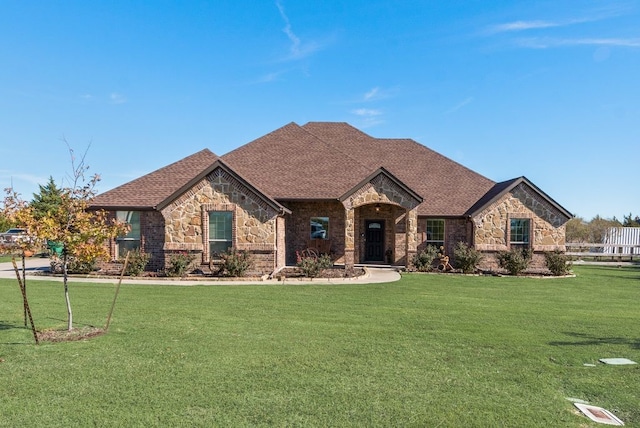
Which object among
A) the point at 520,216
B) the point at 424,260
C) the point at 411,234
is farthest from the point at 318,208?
the point at 520,216

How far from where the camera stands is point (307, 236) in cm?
2247

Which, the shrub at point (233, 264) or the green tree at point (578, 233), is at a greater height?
the green tree at point (578, 233)

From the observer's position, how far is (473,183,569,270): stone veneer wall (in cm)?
2134

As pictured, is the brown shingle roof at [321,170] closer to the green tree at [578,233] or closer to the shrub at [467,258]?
the shrub at [467,258]

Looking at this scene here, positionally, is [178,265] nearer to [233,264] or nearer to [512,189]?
[233,264]

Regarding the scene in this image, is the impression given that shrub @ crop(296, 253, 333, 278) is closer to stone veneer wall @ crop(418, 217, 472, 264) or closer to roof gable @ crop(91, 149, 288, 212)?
roof gable @ crop(91, 149, 288, 212)

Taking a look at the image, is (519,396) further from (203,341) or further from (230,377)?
(203,341)

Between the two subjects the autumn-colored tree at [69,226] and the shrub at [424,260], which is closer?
the autumn-colored tree at [69,226]

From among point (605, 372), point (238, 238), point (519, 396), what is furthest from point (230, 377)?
point (238, 238)

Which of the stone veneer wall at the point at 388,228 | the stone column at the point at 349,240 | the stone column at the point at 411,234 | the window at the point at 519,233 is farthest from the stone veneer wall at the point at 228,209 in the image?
the window at the point at 519,233

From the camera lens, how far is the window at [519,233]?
21.5 meters

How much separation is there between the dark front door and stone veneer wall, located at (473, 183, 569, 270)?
4.81m

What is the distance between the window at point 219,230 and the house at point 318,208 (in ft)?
0.14

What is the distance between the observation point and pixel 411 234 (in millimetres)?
20406
